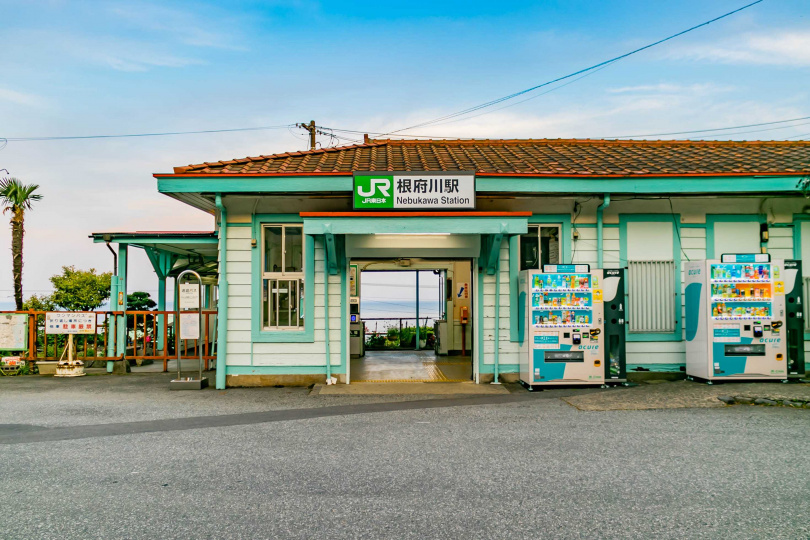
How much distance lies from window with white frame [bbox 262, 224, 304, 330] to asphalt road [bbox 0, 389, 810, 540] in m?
3.16

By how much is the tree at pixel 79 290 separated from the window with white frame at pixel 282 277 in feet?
36.9

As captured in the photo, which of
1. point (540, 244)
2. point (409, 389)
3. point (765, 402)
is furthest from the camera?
point (540, 244)

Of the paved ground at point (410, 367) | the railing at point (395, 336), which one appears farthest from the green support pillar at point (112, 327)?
the railing at point (395, 336)

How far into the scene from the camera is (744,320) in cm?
977

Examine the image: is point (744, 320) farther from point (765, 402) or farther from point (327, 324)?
point (327, 324)

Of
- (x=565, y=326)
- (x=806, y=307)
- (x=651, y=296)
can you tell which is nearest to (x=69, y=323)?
(x=565, y=326)

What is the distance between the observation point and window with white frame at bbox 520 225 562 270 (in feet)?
35.5

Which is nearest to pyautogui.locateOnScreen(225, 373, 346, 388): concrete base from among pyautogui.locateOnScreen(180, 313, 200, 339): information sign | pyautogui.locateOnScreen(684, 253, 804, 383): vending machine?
pyautogui.locateOnScreen(180, 313, 200, 339): information sign

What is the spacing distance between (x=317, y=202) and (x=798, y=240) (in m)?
8.64

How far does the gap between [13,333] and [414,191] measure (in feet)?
31.8

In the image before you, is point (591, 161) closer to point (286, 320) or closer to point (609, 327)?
point (609, 327)

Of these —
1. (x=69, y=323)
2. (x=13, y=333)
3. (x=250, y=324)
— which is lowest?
(x=13, y=333)

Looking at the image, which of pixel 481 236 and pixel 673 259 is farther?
pixel 673 259

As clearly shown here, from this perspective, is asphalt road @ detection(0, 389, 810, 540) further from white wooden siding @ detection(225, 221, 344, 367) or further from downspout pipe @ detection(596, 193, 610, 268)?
downspout pipe @ detection(596, 193, 610, 268)
